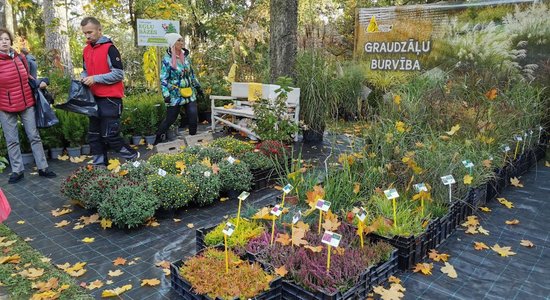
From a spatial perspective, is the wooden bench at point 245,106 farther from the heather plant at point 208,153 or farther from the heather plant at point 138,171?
the heather plant at point 138,171

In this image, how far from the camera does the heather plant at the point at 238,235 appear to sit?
2.71 metres

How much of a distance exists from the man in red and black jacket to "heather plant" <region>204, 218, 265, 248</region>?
231cm

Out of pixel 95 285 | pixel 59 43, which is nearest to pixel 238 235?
pixel 95 285

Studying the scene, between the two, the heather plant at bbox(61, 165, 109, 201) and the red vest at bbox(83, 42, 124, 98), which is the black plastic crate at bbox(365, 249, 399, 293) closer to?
the heather plant at bbox(61, 165, 109, 201)

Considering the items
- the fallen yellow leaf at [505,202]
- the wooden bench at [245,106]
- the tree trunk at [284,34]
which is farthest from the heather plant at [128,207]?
the tree trunk at [284,34]

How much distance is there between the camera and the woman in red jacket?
164 inches

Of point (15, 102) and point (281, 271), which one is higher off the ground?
point (15, 102)

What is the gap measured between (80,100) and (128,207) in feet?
5.50

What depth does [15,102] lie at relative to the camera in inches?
169

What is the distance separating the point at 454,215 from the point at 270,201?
1.63m

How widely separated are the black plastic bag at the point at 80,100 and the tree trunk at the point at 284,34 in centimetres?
315

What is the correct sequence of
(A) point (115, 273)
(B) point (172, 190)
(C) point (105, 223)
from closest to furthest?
1. (A) point (115, 273)
2. (C) point (105, 223)
3. (B) point (172, 190)

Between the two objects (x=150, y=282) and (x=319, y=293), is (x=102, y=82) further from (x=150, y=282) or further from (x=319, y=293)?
(x=319, y=293)

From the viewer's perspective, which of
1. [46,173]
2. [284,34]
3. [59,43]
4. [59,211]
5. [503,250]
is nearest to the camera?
[503,250]
